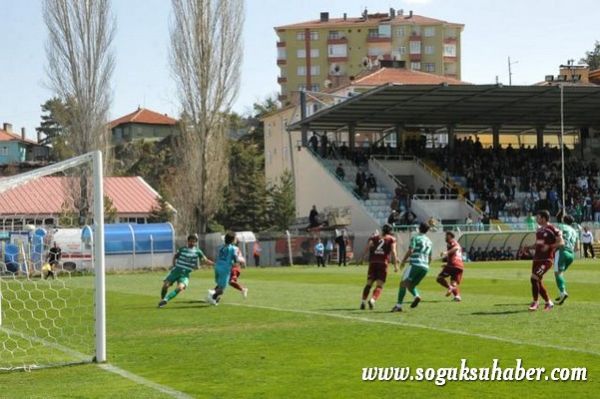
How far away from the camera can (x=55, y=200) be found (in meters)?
48.3

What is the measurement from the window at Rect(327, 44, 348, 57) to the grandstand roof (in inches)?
2425

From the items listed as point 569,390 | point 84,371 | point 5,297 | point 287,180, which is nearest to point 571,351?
point 569,390

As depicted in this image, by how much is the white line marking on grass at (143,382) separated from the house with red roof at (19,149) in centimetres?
10689

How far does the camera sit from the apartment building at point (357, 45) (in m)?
128

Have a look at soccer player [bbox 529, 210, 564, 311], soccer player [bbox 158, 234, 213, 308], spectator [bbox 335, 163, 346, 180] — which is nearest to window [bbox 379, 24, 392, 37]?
spectator [bbox 335, 163, 346, 180]

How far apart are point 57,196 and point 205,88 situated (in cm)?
1258

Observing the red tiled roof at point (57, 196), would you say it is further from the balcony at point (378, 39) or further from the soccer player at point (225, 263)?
the balcony at point (378, 39)

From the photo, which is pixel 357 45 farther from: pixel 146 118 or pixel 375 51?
pixel 146 118

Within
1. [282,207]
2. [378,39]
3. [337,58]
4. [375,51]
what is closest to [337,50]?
[337,58]

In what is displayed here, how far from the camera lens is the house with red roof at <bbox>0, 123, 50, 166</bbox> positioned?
119m

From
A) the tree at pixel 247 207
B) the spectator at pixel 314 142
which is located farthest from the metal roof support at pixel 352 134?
the tree at pixel 247 207

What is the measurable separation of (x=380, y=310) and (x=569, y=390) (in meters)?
9.67

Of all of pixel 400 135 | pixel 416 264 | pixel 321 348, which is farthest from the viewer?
pixel 400 135

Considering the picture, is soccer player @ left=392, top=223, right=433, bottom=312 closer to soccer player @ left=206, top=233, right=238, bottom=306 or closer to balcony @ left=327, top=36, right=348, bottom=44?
soccer player @ left=206, top=233, right=238, bottom=306
